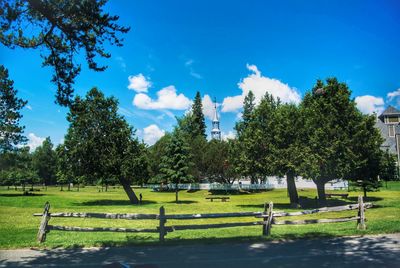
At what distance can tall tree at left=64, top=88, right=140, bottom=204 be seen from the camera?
135ft

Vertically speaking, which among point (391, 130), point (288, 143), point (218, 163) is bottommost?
point (218, 163)

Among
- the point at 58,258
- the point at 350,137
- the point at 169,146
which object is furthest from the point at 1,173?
the point at 58,258

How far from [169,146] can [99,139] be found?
1267 centimetres

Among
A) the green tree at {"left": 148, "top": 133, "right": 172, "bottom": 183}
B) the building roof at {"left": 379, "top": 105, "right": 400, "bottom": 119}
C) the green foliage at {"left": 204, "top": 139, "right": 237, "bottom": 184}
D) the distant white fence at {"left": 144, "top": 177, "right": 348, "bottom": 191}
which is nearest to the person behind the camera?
the green foliage at {"left": 204, "top": 139, "right": 237, "bottom": 184}

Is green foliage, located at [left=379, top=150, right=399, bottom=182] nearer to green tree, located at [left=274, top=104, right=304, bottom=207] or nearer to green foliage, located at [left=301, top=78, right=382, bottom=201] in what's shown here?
green foliage, located at [left=301, top=78, right=382, bottom=201]

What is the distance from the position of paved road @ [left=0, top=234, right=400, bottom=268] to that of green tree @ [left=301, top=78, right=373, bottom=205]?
18.9 m

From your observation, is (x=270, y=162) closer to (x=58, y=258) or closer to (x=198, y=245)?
(x=198, y=245)

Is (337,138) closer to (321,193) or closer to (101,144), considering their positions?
(321,193)

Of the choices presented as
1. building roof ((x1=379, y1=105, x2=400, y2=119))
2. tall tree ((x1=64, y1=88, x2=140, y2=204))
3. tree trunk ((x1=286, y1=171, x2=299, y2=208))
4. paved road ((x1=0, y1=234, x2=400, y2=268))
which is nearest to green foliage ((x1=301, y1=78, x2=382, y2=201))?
tree trunk ((x1=286, y1=171, x2=299, y2=208))

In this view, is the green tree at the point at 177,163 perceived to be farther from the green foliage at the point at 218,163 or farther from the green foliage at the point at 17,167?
the green foliage at the point at 17,167

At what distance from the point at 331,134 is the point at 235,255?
2368 cm

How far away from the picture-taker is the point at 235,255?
1041 cm

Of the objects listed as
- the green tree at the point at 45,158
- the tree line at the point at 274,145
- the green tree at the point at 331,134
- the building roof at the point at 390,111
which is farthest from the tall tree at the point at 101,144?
the building roof at the point at 390,111

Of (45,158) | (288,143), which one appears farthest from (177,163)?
(45,158)
